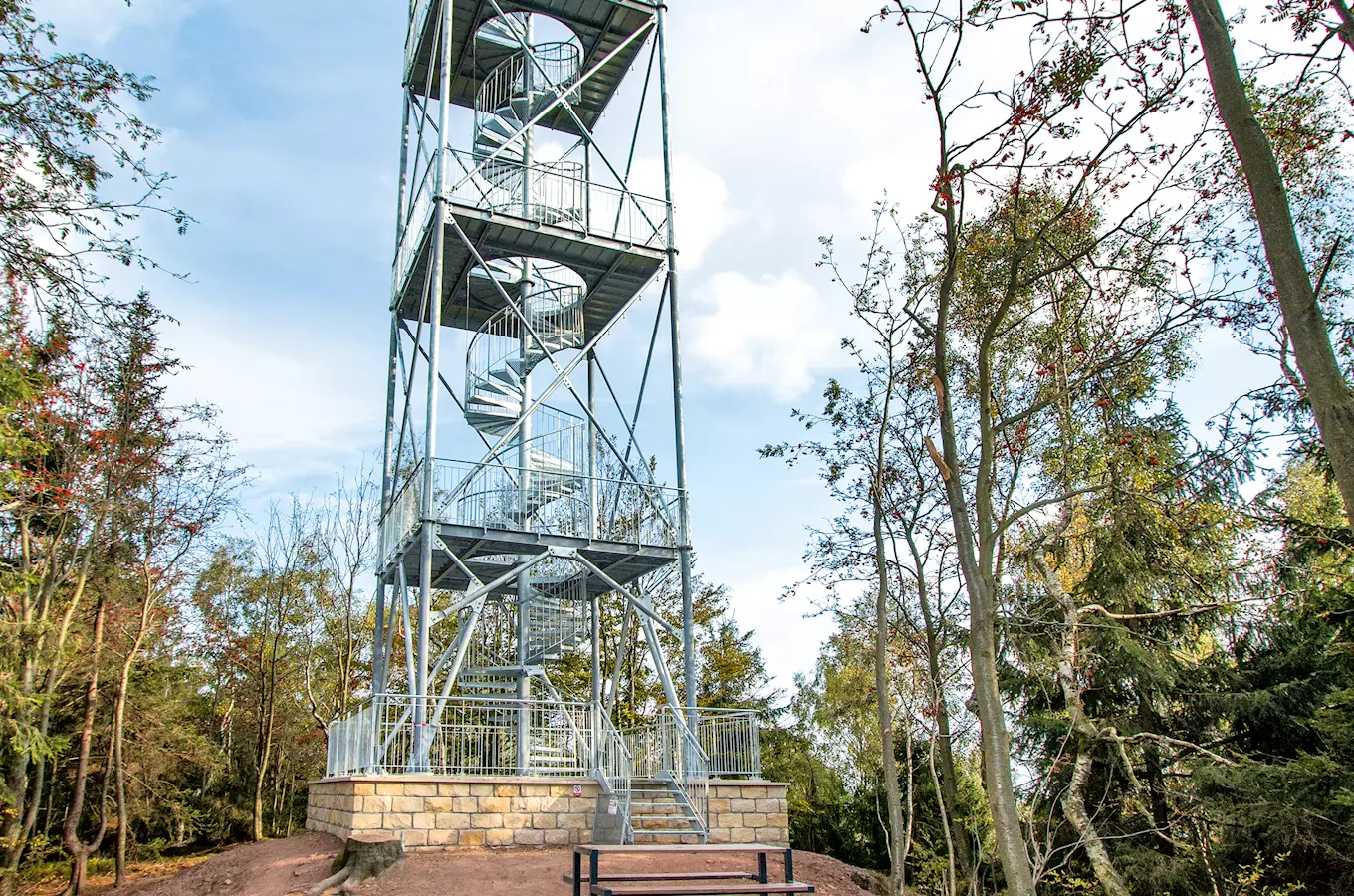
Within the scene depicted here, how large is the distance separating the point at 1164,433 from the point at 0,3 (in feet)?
33.0

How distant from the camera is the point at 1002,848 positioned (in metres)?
7.79

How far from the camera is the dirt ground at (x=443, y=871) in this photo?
9.52 meters

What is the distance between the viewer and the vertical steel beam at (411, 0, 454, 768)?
39.2 ft

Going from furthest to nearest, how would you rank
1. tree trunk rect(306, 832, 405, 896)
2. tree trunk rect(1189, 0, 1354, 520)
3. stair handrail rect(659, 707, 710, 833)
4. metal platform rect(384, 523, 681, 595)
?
metal platform rect(384, 523, 681, 595) < stair handrail rect(659, 707, 710, 833) < tree trunk rect(306, 832, 405, 896) < tree trunk rect(1189, 0, 1354, 520)

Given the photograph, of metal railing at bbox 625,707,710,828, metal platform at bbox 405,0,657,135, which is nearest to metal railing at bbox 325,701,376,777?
metal railing at bbox 625,707,710,828

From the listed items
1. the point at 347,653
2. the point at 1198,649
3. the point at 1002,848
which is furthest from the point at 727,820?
the point at 347,653

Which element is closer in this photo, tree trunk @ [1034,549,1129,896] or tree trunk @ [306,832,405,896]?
tree trunk @ [306,832,405,896]

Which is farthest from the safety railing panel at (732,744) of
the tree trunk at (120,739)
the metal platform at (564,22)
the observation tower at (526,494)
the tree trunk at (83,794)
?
the tree trunk at (120,739)

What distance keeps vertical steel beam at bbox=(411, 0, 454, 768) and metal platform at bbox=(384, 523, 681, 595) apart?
456 millimetres

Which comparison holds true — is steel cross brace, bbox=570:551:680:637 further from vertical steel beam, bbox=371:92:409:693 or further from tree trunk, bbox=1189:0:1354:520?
tree trunk, bbox=1189:0:1354:520

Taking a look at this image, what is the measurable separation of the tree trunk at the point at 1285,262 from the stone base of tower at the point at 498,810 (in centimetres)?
811

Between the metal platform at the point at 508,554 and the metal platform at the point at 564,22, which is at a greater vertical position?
the metal platform at the point at 564,22

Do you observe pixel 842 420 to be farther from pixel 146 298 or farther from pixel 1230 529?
pixel 146 298

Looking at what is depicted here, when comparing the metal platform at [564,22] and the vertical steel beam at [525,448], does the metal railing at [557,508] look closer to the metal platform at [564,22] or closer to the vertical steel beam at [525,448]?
the vertical steel beam at [525,448]
